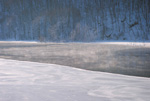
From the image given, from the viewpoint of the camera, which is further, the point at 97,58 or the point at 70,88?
the point at 97,58

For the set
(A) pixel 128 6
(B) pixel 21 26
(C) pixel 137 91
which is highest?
(A) pixel 128 6

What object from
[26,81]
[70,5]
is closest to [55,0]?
[70,5]

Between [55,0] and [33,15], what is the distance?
248cm

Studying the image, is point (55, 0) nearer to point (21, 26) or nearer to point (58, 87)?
point (21, 26)

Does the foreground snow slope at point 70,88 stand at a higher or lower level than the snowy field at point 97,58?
higher

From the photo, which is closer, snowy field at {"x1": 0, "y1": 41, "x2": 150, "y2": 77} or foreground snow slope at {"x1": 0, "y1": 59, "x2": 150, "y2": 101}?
foreground snow slope at {"x1": 0, "y1": 59, "x2": 150, "y2": 101}

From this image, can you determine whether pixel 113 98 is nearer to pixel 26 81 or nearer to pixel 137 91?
pixel 137 91

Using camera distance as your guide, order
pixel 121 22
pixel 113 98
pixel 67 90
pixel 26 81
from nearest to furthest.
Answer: pixel 113 98 → pixel 67 90 → pixel 26 81 → pixel 121 22

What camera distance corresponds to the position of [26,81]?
78.1 inches

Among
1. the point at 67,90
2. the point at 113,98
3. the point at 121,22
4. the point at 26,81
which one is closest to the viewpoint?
the point at 113,98

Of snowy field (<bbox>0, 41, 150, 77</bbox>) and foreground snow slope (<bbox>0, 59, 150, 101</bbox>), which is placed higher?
foreground snow slope (<bbox>0, 59, 150, 101</bbox>)

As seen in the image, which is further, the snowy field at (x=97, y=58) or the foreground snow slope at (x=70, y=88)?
the snowy field at (x=97, y=58)

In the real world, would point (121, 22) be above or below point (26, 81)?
above

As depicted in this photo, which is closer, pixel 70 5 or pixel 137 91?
pixel 137 91
